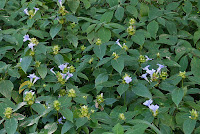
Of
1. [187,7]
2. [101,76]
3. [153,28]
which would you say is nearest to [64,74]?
[101,76]

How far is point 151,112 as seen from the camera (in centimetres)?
223

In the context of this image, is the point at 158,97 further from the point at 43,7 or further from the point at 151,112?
the point at 43,7

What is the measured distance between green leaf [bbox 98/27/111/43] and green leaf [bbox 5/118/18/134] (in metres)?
1.31

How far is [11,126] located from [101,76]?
898 millimetres

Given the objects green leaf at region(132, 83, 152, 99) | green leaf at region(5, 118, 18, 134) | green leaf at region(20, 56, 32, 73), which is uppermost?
green leaf at region(20, 56, 32, 73)

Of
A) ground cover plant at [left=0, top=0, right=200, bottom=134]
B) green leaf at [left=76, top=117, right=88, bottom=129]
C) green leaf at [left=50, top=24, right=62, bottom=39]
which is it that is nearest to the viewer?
green leaf at [left=76, top=117, right=88, bottom=129]

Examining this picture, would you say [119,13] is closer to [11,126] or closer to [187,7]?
[187,7]

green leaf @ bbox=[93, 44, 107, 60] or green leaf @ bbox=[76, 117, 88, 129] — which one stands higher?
green leaf @ bbox=[93, 44, 107, 60]

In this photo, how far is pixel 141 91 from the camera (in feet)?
7.39

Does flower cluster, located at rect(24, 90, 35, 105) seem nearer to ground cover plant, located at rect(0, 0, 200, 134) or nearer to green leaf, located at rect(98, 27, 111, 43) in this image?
ground cover plant, located at rect(0, 0, 200, 134)

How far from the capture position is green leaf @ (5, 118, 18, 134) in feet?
6.51

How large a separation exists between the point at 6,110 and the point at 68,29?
1.46 metres

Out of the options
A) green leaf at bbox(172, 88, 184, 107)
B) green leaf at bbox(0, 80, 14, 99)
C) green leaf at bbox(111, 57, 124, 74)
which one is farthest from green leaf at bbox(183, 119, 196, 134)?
green leaf at bbox(0, 80, 14, 99)

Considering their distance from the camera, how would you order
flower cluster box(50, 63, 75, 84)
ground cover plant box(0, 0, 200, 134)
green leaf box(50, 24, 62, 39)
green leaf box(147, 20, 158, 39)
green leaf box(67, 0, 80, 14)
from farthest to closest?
green leaf box(67, 0, 80, 14) → green leaf box(147, 20, 158, 39) → green leaf box(50, 24, 62, 39) → flower cluster box(50, 63, 75, 84) → ground cover plant box(0, 0, 200, 134)
